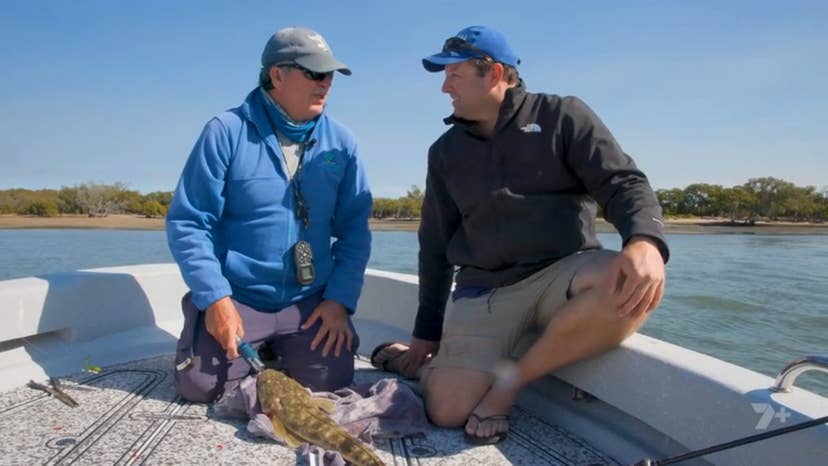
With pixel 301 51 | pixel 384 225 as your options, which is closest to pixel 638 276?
pixel 301 51

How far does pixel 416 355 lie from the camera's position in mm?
2965

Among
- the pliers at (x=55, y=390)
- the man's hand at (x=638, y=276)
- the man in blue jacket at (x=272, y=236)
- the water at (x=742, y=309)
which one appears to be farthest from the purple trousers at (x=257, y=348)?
the water at (x=742, y=309)

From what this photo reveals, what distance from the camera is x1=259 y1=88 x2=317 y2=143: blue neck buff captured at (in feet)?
9.25

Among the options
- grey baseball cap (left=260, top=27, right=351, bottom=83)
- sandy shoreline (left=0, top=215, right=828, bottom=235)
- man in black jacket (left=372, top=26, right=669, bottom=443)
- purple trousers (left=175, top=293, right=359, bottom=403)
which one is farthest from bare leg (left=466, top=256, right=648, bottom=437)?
sandy shoreline (left=0, top=215, right=828, bottom=235)

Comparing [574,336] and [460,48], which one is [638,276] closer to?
[574,336]

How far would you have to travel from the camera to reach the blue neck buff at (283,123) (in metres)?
2.82

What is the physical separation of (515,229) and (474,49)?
74 centimetres

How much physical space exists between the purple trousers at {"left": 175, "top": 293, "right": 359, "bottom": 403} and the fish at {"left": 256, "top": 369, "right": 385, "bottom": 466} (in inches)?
10.5

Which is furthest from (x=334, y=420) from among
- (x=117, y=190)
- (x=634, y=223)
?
(x=117, y=190)

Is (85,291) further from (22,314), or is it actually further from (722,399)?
(722,399)

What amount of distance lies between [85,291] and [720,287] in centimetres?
1359

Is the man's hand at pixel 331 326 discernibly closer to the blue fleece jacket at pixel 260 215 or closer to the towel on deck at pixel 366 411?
the blue fleece jacket at pixel 260 215

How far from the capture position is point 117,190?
48.4 metres

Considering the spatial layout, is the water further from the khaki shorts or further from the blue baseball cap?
the blue baseball cap
